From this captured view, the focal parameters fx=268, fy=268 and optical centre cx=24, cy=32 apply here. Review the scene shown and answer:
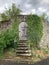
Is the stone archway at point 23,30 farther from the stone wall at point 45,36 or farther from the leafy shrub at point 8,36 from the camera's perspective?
the stone wall at point 45,36

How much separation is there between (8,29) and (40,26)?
126 inches

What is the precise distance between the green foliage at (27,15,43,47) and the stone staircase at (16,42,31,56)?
1786 millimetres

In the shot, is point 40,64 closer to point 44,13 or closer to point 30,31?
point 30,31

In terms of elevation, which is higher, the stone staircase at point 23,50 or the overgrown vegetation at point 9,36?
the overgrown vegetation at point 9,36

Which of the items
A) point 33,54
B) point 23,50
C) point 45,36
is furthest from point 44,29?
point 23,50

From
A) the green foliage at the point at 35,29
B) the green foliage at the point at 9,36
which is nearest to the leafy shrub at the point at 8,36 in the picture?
the green foliage at the point at 9,36

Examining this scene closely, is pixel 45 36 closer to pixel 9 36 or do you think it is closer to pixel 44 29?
pixel 44 29

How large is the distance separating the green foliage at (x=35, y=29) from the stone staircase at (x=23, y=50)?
1786 mm

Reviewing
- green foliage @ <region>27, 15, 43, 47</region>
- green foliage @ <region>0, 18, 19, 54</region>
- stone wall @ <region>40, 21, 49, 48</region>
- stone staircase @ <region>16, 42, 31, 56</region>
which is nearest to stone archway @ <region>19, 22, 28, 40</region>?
green foliage @ <region>27, 15, 43, 47</region>

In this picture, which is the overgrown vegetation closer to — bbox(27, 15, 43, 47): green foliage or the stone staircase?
the stone staircase

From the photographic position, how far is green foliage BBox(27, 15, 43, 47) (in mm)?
25875

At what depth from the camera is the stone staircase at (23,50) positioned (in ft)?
75.9

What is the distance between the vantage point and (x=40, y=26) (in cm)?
2642

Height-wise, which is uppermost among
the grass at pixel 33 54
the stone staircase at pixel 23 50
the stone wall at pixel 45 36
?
the stone wall at pixel 45 36
